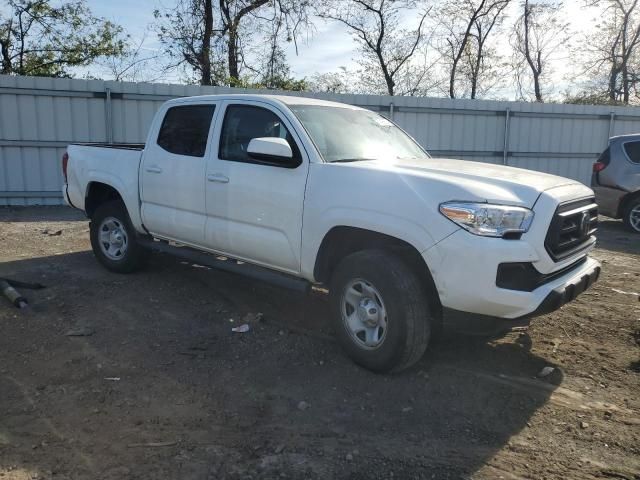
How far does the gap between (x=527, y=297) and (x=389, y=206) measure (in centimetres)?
102

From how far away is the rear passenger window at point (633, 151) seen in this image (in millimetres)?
9742

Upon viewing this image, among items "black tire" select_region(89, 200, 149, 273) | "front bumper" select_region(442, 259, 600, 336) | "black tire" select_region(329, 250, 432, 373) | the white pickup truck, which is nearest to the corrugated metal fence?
"black tire" select_region(89, 200, 149, 273)

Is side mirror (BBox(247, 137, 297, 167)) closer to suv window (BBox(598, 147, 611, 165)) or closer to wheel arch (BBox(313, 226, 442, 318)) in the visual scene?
wheel arch (BBox(313, 226, 442, 318))

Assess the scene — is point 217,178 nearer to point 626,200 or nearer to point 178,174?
point 178,174

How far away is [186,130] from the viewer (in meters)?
5.46

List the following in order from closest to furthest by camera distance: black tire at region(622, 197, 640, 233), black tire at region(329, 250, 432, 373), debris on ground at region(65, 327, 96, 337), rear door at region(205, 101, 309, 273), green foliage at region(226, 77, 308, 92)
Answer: black tire at region(329, 250, 432, 373), rear door at region(205, 101, 309, 273), debris on ground at region(65, 327, 96, 337), black tire at region(622, 197, 640, 233), green foliage at region(226, 77, 308, 92)

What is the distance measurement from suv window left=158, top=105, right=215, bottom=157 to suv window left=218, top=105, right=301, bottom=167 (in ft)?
0.86

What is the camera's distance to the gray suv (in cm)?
973

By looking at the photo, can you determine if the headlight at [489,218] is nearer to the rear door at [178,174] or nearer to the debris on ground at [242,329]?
the debris on ground at [242,329]

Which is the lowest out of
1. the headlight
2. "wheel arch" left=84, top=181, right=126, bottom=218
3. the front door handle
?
"wheel arch" left=84, top=181, right=126, bottom=218

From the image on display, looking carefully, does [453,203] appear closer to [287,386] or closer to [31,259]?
[287,386]

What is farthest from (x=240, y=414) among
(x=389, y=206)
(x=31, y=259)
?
(x=31, y=259)

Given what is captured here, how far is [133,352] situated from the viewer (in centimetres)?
432

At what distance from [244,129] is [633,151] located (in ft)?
25.8
